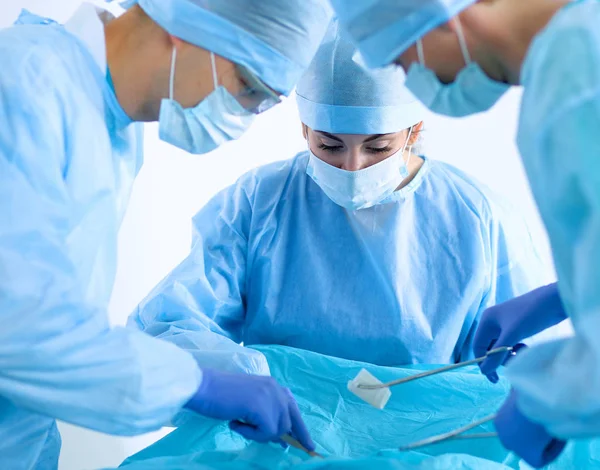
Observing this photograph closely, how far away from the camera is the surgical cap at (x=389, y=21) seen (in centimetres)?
87

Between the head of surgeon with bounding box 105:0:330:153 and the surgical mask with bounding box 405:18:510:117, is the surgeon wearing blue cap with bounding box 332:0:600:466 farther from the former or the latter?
the head of surgeon with bounding box 105:0:330:153

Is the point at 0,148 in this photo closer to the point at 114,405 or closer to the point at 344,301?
the point at 114,405

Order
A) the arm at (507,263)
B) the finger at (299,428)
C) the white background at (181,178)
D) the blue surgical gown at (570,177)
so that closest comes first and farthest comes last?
the blue surgical gown at (570,177), the finger at (299,428), the arm at (507,263), the white background at (181,178)

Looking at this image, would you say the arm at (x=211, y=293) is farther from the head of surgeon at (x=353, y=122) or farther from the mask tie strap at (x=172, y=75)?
the mask tie strap at (x=172, y=75)

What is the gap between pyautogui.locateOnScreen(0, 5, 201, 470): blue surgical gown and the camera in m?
0.93

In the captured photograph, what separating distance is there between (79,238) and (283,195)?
67 centimetres

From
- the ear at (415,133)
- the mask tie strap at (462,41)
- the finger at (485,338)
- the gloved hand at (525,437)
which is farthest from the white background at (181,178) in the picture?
the mask tie strap at (462,41)

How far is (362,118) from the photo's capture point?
1.42m

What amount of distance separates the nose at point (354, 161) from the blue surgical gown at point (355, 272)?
0.12 metres

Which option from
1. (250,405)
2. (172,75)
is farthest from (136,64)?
(250,405)

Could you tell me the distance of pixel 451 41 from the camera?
2.95 ft

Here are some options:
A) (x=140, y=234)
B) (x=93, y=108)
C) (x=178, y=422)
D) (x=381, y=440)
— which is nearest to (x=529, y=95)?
(x=93, y=108)

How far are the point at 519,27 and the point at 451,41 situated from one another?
3.3 inches

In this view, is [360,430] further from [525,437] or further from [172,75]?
[172,75]
